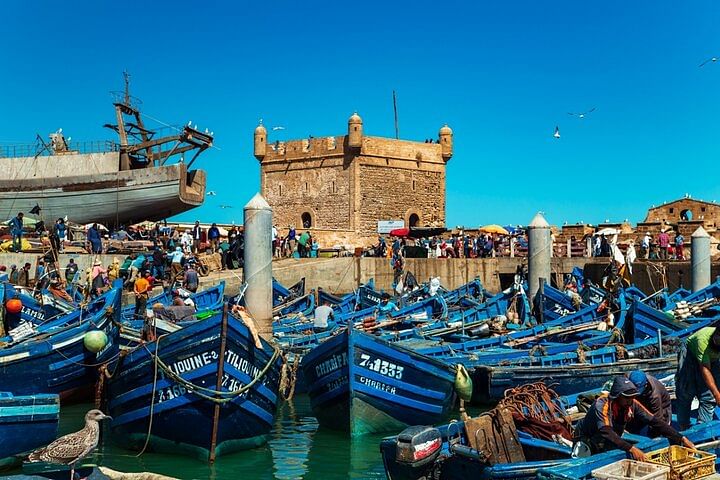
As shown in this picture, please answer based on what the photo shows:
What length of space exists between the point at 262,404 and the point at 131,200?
2161 cm

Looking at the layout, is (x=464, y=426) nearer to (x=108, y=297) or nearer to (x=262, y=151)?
(x=108, y=297)

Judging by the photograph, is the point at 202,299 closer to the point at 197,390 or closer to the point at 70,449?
the point at 197,390

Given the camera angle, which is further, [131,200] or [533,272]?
[131,200]

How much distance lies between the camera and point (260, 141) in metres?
43.0

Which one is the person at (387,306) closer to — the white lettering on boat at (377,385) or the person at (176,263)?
the person at (176,263)

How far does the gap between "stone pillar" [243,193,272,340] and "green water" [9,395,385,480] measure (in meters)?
1.82

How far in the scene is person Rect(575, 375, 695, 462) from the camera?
626cm

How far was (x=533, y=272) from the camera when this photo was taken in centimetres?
1928

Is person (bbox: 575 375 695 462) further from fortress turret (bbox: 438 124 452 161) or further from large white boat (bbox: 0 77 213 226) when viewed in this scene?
fortress turret (bbox: 438 124 452 161)

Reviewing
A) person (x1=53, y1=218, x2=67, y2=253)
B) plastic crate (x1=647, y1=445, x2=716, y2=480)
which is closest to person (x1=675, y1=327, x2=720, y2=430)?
plastic crate (x1=647, y1=445, x2=716, y2=480)

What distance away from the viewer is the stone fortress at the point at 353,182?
39375mm

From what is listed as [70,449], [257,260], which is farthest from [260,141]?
[70,449]

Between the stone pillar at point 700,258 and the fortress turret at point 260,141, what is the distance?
26.6m

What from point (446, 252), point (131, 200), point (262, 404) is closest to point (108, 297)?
point (262, 404)
